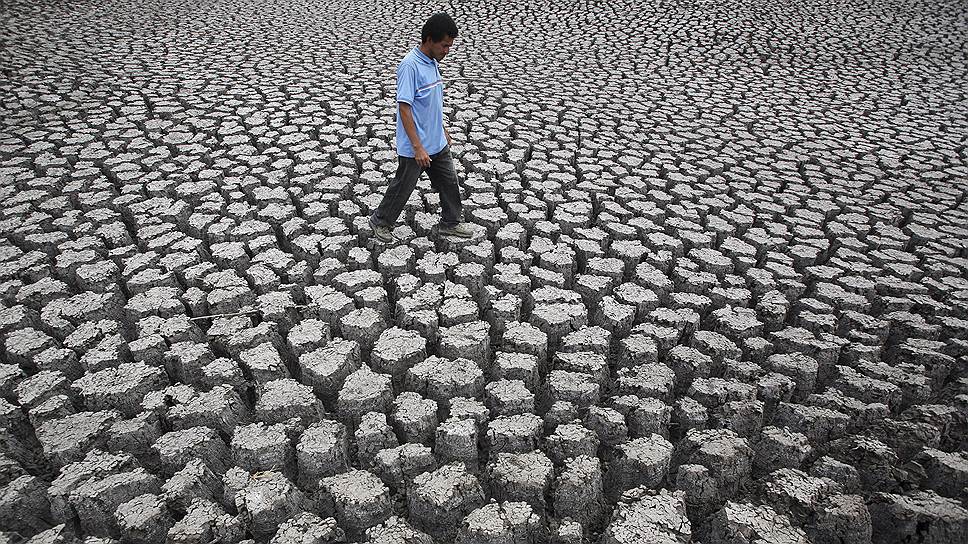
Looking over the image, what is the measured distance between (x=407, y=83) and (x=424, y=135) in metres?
0.29

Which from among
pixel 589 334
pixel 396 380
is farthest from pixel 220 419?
pixel 589 334

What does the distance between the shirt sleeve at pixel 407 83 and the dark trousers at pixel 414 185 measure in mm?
318

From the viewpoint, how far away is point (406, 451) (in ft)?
6.25

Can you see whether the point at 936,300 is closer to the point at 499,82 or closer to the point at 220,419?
the point at 220,419

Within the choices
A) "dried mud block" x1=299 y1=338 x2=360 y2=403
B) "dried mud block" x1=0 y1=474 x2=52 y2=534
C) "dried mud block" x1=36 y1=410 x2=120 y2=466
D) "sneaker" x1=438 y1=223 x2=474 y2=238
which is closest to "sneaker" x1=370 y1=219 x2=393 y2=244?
"sneaker" x1=438 y1=223 x2=474 y2=238

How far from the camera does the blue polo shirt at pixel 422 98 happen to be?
110 inches

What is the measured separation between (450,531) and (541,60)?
6151 mm

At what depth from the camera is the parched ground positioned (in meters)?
1.79

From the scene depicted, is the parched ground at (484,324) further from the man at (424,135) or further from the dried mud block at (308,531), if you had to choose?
the man at (424,135)

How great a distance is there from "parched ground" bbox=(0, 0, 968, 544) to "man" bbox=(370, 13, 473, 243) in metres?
0.17

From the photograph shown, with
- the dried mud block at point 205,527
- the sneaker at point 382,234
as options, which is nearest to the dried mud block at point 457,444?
the dried mud block at point 205,527

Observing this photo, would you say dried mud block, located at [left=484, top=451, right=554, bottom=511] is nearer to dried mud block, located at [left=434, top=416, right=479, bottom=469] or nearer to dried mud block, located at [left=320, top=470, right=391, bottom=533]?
dried mud block, located at [left=434, top=416, right=479, bottom=469]

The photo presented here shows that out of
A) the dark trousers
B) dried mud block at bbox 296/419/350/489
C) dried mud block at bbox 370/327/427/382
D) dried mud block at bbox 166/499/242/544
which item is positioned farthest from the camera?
the dark trousers

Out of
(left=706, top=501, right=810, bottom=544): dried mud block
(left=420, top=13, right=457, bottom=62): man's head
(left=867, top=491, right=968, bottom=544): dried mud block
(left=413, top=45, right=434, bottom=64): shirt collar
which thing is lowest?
(left=706, top=501, right=810, bottom=544): dried mud block
